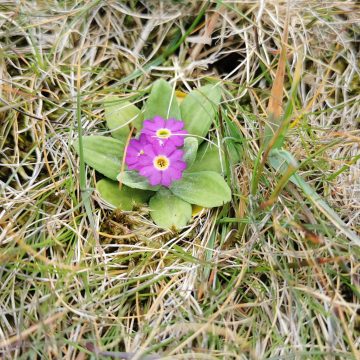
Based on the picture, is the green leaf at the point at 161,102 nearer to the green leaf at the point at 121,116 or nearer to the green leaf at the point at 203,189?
the green leaf at the point at 121,116

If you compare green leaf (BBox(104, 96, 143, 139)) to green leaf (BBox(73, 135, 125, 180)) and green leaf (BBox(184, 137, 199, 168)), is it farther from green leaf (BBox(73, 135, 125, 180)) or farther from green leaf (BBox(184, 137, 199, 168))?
green leaf (BBox(184, 137, 199, 168))

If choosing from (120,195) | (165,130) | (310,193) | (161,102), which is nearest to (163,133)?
(165,130)

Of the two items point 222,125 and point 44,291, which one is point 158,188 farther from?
point 44,291

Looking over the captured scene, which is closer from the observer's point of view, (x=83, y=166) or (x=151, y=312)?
(x=151, y=312)

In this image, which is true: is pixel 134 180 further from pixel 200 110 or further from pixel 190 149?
pixel 200 110

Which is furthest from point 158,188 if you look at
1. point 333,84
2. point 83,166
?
point 333,84
